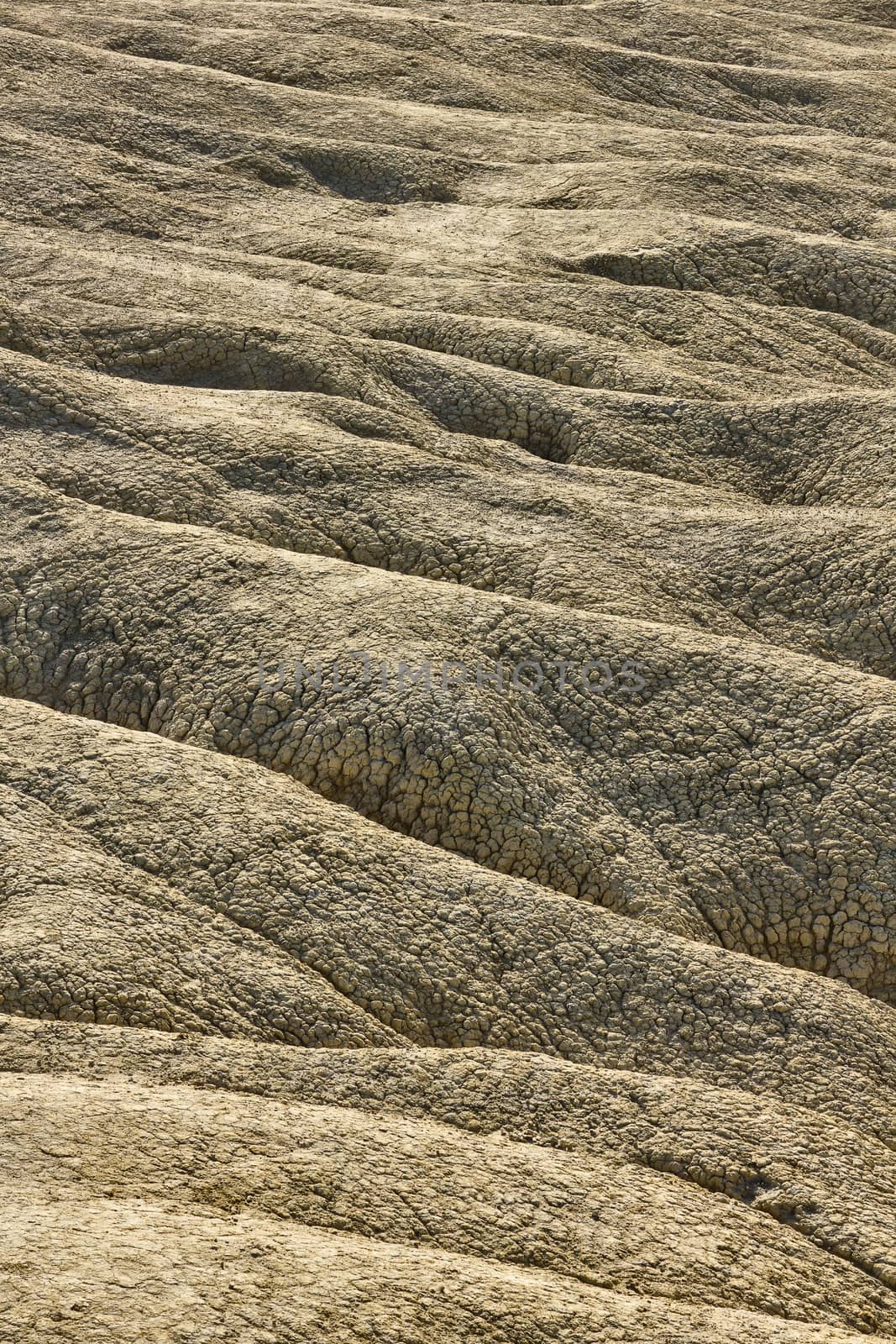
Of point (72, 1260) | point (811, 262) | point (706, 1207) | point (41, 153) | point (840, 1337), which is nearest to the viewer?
point (72, 1260)

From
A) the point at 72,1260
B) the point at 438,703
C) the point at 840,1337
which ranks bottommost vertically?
the point at 840,1337

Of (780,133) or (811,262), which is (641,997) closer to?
(811,262)

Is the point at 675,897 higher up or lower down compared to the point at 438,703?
lower down

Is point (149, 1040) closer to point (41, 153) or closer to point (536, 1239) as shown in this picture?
point (536, 1239)

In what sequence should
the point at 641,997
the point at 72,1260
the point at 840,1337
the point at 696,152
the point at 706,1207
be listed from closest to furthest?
the point at 72,1260 → the point at 840,1337 → the point at 706,1207 → the point at 641,997 → the point at 696,152

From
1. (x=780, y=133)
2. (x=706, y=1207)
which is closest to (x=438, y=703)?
(x=706, y=1207)

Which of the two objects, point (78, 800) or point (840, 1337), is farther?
point (78, 800)
